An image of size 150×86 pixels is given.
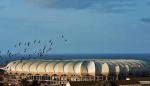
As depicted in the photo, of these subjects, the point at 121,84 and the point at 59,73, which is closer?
the point at 121,84

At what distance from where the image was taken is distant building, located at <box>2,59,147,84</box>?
114 metres

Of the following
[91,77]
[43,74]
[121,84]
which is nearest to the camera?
[121,84]

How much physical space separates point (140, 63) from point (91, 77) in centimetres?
2022

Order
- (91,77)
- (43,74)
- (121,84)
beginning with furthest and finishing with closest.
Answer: (43,74) → (91,77) → (121,84)

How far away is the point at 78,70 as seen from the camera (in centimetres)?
11494

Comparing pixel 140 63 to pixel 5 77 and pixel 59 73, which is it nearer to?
pixel 59 73

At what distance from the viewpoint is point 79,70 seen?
11488 cm

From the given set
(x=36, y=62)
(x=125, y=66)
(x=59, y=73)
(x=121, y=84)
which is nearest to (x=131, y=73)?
(x=125, y=66)

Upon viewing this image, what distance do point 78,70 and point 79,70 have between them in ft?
0.81

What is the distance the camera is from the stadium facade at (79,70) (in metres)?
114

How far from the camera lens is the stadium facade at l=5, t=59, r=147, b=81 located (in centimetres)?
11419

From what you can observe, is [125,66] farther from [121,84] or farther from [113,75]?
[121,84]

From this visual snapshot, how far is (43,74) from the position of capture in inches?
4850

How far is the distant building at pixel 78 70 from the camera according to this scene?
11419 cm
